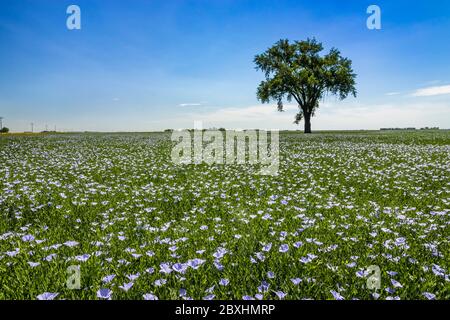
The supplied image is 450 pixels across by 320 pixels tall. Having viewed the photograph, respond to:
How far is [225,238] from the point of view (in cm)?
495

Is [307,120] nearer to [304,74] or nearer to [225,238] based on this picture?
[304,74]

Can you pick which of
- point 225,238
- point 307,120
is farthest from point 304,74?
point 225,238

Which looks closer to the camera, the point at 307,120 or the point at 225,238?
the point at 225,238

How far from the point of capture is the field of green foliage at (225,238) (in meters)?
3.46

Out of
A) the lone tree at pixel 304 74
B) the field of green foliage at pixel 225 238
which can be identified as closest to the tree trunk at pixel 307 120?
the lone tree at pixel 304 74

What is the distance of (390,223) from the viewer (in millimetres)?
5703

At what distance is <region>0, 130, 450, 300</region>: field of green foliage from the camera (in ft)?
11.3

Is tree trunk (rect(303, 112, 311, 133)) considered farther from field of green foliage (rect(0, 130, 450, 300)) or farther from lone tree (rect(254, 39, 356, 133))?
field of green foliage (rect(0, 130, 450, 300))

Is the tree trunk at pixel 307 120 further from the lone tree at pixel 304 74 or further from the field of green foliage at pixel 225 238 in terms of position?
the field of green foliage at pixel 225 238

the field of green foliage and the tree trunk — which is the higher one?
the tree trunk

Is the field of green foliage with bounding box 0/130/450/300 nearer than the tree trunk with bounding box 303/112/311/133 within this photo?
Yes

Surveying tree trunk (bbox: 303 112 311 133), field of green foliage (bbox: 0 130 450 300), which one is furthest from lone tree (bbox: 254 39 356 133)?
field of green foliage (bbox: 0 130 450 300)

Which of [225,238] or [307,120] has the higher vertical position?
[307,120]
